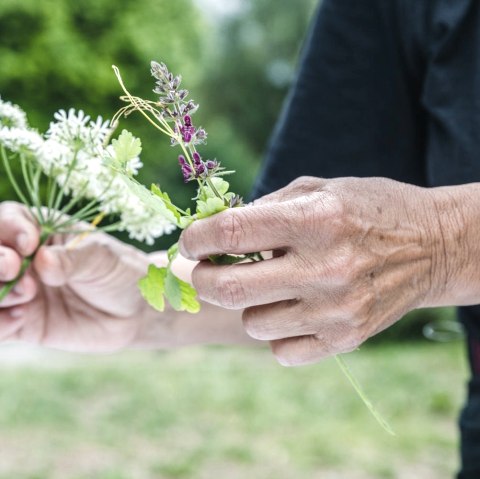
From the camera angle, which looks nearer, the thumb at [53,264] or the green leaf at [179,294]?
the green leaf at [179,294]

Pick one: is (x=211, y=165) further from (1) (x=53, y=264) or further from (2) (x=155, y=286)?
(1) (x=53, y=264)

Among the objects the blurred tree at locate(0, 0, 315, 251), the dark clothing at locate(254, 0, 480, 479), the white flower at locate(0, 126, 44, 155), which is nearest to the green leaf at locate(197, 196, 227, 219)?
the white flower at locate(0, 126, 44, 155)

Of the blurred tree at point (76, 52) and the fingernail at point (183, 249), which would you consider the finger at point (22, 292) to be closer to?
the fingernail at point (183, 249)

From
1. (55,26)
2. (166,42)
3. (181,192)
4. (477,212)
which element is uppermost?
(477,212)

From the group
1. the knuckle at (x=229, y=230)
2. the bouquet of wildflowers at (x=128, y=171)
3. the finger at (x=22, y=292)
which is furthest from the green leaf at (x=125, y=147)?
the finger at (x=22, y=292)

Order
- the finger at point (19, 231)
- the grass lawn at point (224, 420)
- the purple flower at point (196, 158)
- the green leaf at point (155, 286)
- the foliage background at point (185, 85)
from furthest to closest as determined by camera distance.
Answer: the foliage background at point (185, 85) < the grass lawn at point (224, 420) < the finger at point (19, 231) < the green leaf at point (155, 286) < the purple flower at point (196, 158)

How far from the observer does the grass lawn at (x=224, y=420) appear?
3.46 m

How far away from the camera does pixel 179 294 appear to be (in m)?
0.77

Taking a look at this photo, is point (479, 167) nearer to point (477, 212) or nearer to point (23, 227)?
point (477, 212)

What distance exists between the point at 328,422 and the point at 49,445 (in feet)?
4.67

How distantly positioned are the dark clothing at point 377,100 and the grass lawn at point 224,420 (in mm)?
2243

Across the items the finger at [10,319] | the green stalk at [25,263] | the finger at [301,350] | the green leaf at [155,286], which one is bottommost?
the finger at [10,319]

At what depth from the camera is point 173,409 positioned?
4.21 m

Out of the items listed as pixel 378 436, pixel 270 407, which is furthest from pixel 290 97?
pixel 270 407
